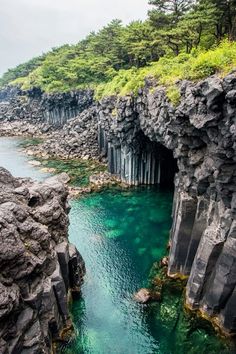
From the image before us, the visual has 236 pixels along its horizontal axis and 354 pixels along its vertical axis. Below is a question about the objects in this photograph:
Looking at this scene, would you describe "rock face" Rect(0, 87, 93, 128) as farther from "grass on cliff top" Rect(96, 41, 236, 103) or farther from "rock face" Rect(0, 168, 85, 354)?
"rock face" Rect(0, 168, 85, 354)

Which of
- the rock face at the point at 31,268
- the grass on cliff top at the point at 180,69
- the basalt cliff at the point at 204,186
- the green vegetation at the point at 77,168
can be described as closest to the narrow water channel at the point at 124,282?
the basalt cliff at the point at 204,186

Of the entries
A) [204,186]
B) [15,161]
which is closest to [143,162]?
[204,186]

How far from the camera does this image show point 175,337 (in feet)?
65.3

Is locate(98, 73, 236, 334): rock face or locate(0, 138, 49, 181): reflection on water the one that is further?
locate(0, 138, 49, 181): reflection on water

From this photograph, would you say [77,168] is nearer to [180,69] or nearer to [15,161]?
[15,161]

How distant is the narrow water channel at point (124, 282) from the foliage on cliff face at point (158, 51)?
14358 millimetres

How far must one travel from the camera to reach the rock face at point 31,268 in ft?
46.7

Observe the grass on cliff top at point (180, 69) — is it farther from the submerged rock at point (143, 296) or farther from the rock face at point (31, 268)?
the submerged rock at point (143, 296)

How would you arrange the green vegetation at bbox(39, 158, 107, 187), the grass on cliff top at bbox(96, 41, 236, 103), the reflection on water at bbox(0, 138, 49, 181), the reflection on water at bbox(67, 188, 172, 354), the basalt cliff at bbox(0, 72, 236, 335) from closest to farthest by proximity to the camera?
the basalt cliff at bbox(0, 72, 236, 335) < the grass on cliff top at bbox(96, 41, 236, 103) < the reflection on water at bbox(67, 188, 172, 354) < the green vegetation at bbox(39, 158, 107, 187) < the reflection on water at bbox(0, 138, 49, 181)

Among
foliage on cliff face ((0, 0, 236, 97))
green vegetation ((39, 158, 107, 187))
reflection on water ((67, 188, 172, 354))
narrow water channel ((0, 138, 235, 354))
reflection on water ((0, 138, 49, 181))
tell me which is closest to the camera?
narrow water channel ((0, 138, 235, 354))

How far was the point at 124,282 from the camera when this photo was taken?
25125 millimetres

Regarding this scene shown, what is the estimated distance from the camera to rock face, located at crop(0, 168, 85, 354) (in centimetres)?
1423

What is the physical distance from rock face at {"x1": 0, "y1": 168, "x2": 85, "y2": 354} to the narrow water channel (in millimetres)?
2216

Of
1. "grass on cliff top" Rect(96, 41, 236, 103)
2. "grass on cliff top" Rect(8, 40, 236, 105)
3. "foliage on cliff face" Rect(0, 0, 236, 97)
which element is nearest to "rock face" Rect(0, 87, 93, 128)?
"foliage on cliff face" Rect(0, 0, 236, 97)
